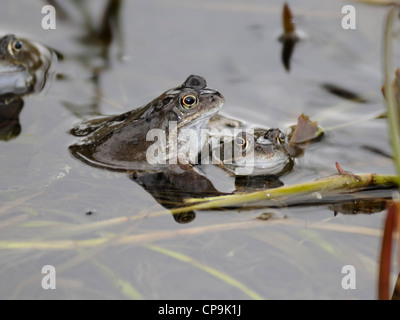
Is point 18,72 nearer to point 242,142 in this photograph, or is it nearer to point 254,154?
point 242,142

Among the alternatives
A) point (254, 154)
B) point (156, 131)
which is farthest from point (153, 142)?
point (254, 154)

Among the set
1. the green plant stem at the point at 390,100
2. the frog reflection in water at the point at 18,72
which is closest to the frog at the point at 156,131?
the frog reflection in water at the point at 18,72

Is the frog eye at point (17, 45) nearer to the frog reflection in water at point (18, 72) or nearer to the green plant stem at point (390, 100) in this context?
the frog reflection in water at point (18, 72)

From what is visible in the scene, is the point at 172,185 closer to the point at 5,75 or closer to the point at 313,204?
the point at 313,204

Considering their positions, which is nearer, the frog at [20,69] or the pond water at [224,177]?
the pond water at [224,177]

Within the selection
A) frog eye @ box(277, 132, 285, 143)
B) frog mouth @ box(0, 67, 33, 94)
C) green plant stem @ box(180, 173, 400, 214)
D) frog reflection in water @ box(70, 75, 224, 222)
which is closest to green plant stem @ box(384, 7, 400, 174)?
green plant stem @ box(180, 173, 400, 214)

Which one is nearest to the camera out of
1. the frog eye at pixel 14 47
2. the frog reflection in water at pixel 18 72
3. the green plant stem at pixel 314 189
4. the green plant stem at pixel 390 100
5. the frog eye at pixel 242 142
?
the green plant stem at pixel 390 100

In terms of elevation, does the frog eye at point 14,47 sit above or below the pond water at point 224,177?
above

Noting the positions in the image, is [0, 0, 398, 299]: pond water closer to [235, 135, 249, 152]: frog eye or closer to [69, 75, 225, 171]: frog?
[69, 75, 225, 171]: frog
